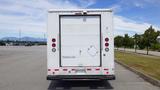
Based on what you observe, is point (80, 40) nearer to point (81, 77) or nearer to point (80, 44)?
point (80, 44)

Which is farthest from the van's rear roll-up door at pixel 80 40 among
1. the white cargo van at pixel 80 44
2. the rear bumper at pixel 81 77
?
the rear bumper at pixel 81 77

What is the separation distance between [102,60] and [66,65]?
4.36 ft

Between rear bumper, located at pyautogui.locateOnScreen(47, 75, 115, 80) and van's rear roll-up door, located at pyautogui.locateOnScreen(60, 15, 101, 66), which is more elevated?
van's rear roll-up door, located at pyautogui.locateOnScreen(60, 15, 101, 66)

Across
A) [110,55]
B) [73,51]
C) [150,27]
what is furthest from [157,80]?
[150,27]

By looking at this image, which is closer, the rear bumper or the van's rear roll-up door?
the rear bumper

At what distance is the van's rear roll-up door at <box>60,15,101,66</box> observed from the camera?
11961 millimetres

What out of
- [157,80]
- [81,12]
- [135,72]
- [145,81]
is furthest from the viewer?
[135,72]

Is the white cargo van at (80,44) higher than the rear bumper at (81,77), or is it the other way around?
the white cargo van at (80,44)

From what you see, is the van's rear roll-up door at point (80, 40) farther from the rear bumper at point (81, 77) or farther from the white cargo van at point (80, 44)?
the rear bumper at point (81, 77)

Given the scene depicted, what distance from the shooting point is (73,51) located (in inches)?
473

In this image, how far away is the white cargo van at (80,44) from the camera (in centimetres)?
1185

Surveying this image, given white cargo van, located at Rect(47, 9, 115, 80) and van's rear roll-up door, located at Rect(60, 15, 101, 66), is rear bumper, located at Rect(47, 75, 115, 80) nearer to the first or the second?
white cargo van, located at Rect(47, 9, 115, 80)

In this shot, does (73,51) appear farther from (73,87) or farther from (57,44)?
(73,87)

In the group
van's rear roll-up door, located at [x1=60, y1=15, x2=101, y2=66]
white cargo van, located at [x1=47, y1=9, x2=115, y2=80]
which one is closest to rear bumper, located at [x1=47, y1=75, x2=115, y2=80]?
white cargo van, located at [x1=47, y1=9, x2=115, y2=80]
